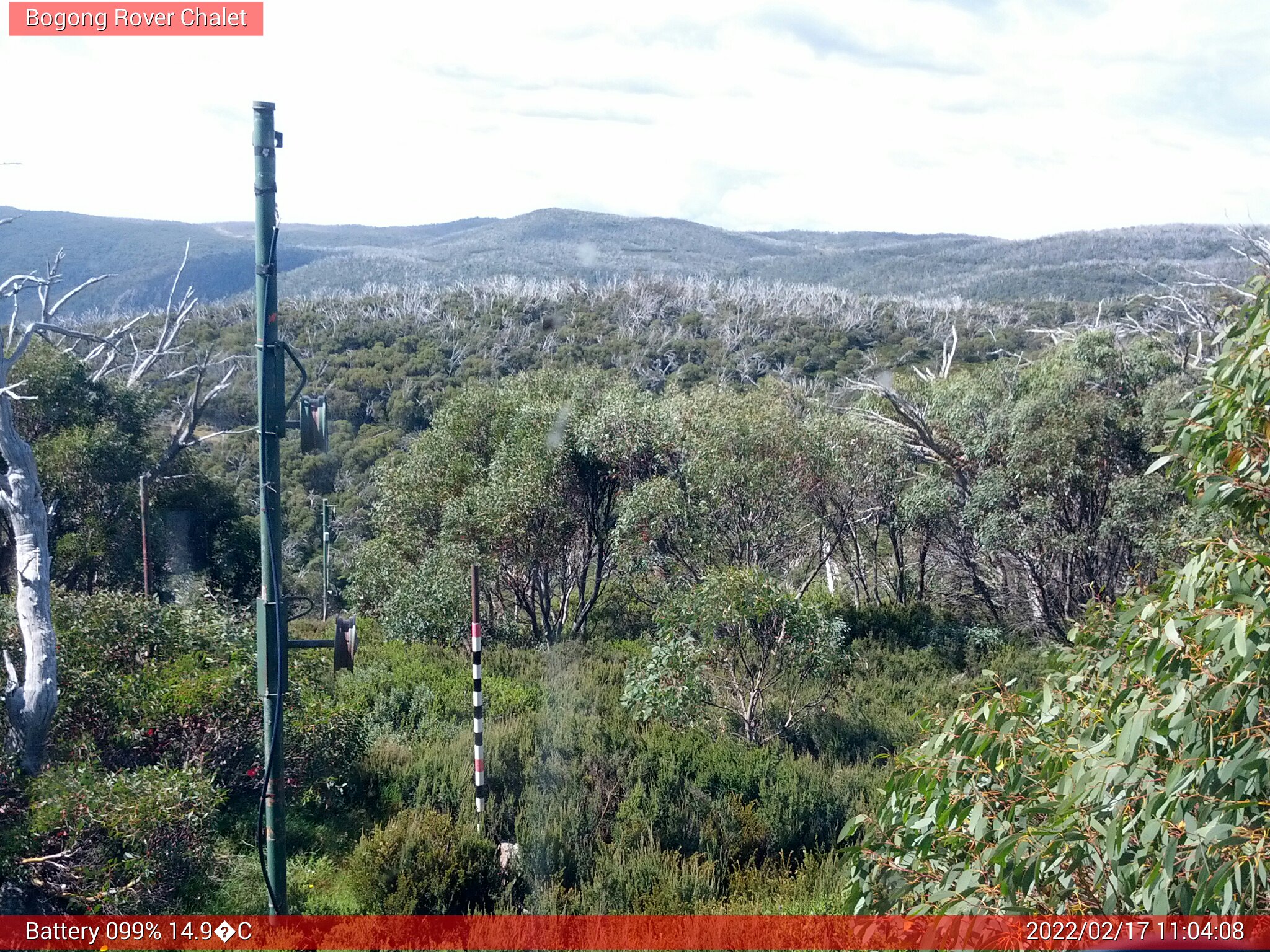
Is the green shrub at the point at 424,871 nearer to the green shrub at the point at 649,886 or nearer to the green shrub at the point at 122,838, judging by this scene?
the green shrub at the point at 649,886

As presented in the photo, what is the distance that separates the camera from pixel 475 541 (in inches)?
513

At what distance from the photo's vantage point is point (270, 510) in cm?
470

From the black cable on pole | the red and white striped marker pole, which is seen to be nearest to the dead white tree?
the red and white striped marker pole

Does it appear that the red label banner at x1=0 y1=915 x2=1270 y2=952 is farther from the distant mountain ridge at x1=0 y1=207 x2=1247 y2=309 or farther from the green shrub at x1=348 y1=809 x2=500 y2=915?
the distant mountain ridge at x1=0 y1=207 x2=1247 y2=309

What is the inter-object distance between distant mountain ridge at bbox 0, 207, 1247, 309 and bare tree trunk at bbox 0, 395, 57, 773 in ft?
76.9

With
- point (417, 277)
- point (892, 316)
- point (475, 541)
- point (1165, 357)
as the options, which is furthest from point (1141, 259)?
point (475, 541)

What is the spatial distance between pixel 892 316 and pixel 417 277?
958 inches

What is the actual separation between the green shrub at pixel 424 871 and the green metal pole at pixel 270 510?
133 cm

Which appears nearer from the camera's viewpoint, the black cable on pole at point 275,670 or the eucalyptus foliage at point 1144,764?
the eucalyptus foliage at point 1144,764

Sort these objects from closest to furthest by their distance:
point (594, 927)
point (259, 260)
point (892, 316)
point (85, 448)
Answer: point (259, 260) → point (594, 927) → point (85, 448) → point (892, 316)

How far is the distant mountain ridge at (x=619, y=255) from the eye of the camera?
36781 millimetres

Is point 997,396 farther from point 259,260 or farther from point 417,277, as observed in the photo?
point 417,277

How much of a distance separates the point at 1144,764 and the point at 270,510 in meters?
3.67

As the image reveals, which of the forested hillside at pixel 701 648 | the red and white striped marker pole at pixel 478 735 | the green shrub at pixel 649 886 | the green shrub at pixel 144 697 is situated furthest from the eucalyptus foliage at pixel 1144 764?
the green shrub at pixel 144 697
